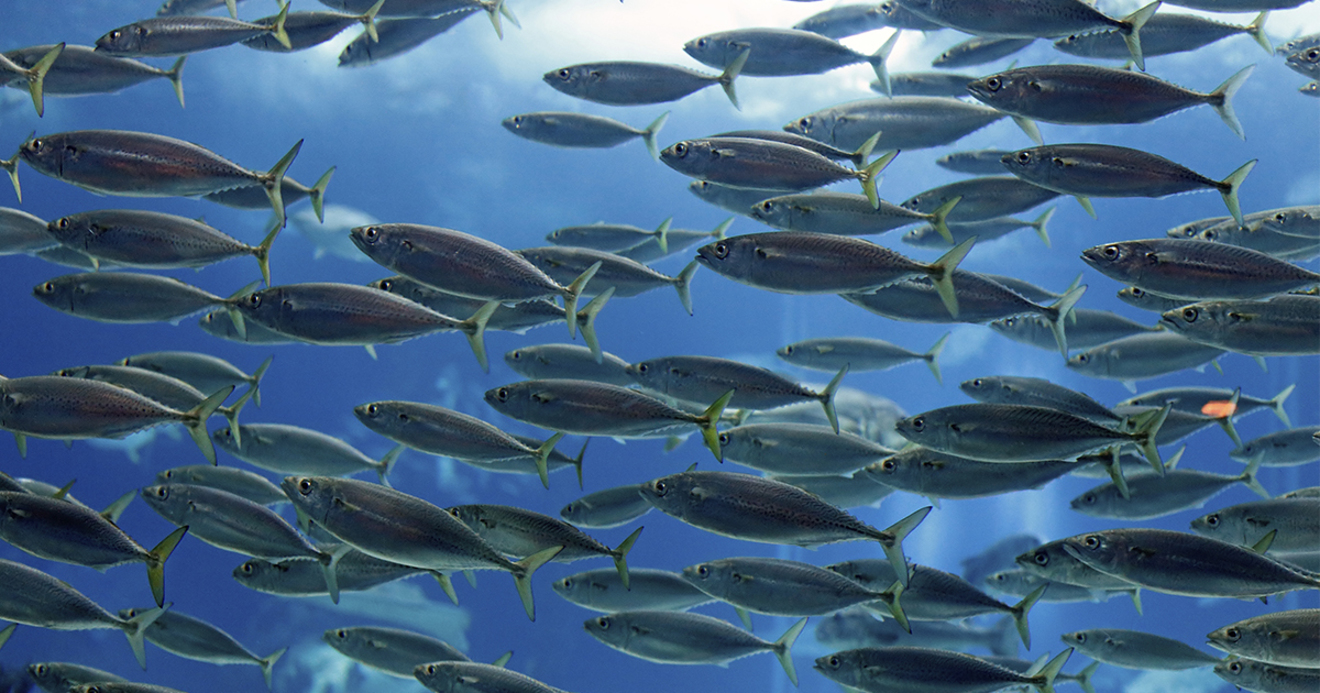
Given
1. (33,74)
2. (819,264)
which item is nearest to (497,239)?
(33,74)

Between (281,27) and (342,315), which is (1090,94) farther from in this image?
(281,27)

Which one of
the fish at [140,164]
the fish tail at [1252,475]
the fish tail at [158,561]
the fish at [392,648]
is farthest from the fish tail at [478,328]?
the fish tail at [1252,475]

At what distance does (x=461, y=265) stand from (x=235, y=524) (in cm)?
140

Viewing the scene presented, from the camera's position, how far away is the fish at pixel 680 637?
3574 millimetres

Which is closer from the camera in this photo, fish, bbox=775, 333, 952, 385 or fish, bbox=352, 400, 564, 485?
fish, bbox=352, 400, 564, 485

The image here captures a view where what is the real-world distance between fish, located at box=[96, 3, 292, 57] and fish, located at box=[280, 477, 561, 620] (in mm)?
1971

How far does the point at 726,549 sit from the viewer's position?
50.4 feet

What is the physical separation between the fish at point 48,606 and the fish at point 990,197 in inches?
137

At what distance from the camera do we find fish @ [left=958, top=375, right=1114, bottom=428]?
3119mm

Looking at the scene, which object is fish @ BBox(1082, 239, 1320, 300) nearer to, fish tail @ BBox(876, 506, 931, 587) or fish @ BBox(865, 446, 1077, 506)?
fish @ BBox(865, 446, 1077, 506)

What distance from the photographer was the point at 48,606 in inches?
107

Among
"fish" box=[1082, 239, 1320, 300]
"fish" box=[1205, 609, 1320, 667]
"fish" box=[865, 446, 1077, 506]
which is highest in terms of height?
"fish" box=[1082, 239, 1320, 300]

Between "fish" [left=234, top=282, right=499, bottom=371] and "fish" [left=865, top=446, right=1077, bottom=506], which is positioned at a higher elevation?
"fish" [left=234, top=282, right=499, bottom=371]

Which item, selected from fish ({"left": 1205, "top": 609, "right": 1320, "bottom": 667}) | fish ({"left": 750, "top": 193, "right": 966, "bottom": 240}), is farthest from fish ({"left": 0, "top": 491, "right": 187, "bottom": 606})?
fish ({"left": 1205, "top": 609, "right": 1320, "bottom": 667})
